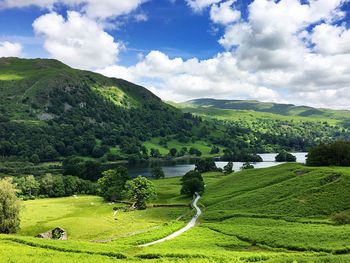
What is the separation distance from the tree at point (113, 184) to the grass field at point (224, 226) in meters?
7.30

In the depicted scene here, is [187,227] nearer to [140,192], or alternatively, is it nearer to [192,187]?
[140,192]

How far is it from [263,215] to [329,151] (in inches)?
1996

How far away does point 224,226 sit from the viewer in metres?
88.1

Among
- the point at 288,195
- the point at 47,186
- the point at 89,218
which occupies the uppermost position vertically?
the point at 288,195

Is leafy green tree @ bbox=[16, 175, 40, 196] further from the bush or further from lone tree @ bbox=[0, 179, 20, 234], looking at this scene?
the bush

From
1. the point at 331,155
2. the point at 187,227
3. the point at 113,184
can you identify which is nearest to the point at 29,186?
the point at 113,184

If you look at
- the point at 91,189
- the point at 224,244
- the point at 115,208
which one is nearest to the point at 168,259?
the point at 224,244

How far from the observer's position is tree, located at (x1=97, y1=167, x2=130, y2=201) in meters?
150

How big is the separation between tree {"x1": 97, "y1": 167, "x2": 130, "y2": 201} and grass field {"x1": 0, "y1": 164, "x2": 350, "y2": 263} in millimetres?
7303

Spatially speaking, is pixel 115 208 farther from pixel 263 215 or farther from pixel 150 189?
pixel 263 215

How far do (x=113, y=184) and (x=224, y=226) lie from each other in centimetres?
7534

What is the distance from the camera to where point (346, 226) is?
76.5 metres

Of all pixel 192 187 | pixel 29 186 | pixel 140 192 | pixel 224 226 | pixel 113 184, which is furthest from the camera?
pixel 29 186

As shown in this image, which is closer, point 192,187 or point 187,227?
point 187,227
